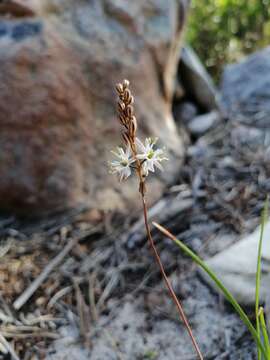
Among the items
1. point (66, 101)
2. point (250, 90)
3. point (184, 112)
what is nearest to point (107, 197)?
point (66, 101)

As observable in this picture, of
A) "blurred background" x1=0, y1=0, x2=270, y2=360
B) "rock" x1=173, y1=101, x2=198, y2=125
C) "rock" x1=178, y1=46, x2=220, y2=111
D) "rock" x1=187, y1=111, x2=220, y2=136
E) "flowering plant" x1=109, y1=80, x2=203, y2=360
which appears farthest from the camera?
"rock" x1=178, y1=46, x2=220, y2=111

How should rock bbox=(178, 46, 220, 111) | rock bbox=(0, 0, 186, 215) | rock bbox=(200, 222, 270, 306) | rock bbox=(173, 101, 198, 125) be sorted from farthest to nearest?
rock bbox=(178, 46, 220, 111) → rock bbox=(173, 101, 198, 125) → rock bbox=(0, 0, 186, 215) → rock bbox=(200, 222, 270, 306)

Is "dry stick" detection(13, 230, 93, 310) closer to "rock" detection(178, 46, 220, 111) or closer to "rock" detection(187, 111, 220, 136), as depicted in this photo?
"rock" detection(187, 111, 220, 136)

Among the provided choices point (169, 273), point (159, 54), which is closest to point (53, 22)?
point (159, 54)

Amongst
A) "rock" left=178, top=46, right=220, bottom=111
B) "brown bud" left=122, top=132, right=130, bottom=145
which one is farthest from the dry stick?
"rock" left=178, top=46, right=220, bottom=111

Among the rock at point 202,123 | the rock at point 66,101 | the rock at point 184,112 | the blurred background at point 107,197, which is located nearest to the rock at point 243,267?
the blurred background at point 107,197

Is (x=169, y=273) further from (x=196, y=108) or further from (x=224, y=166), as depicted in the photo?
(x=196, y=108)
